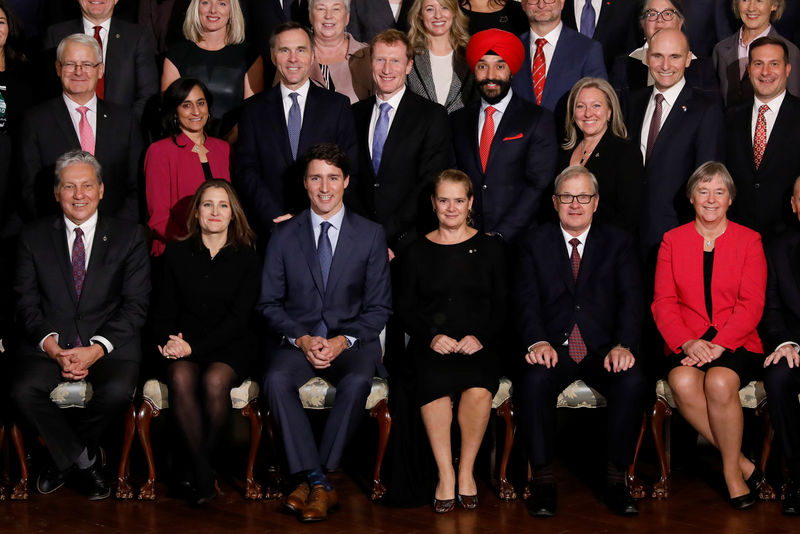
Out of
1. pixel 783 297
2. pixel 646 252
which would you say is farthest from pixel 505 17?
pixel 783 297

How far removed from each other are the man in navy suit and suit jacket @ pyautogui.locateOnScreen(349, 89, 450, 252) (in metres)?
0.71

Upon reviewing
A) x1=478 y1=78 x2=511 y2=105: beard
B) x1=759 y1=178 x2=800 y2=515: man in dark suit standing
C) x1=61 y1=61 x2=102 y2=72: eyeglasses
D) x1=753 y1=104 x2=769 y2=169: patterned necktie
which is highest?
x1=61 y1=61 x2=102 y2=72: eyeglasses

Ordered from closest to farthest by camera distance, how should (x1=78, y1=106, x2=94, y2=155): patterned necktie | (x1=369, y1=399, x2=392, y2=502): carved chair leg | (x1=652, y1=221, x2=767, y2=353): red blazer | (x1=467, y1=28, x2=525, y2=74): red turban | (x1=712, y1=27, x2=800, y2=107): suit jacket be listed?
(x1=369, y1=399, x2=392, y2=502): carved chair leg → (x1=652, y1=221, x2=767, y2=353): red blazer → (x1=467, y1=28, x2=525, y2=74): red turban → (x1=78, y1=106, x2=94, y2=155): patterned necktie → (x1=712, y1=27, x2=800, y2=107): suit jacket

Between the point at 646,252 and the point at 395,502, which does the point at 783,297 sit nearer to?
the point at 646,252

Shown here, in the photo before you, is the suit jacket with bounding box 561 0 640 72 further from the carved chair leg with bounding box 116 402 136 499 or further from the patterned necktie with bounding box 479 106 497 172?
the carved chair leg with bounding box 116 402 136 499

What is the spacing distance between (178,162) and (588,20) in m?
2.76

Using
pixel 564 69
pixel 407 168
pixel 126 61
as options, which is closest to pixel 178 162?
pixel 126 61

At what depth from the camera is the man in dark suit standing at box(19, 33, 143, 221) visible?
6.27m

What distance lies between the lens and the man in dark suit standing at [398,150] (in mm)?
6164

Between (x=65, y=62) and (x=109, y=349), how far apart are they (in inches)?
64.9

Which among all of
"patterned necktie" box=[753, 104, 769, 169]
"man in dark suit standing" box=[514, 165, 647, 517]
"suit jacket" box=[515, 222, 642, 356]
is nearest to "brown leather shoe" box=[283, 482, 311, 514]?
"man in dark suit standing" box=[514, 165, 647, 517]

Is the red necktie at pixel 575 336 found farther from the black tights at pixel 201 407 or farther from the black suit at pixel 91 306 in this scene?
the black suit at pixel 91 306

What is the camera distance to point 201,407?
5.60 metres

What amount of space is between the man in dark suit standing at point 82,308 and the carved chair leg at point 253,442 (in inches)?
23.2
